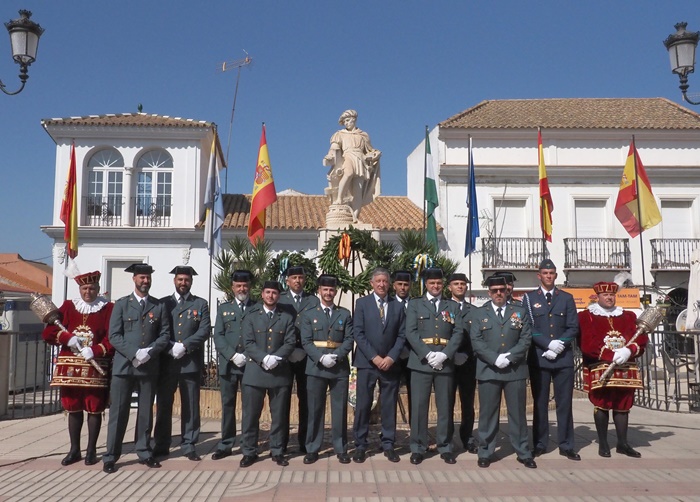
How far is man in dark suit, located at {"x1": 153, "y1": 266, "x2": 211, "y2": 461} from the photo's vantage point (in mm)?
6059

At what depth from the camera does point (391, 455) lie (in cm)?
588

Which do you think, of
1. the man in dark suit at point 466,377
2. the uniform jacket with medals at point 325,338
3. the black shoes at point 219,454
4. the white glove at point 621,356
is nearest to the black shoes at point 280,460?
the black shoes at point 219,454

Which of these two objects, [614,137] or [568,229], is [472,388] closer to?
[568,229]

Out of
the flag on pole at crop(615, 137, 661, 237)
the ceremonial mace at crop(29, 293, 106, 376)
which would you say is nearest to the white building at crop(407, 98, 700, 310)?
the flag on pole at crop(615, 137, 661, 237)

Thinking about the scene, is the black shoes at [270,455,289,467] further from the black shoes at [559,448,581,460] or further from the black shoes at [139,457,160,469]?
the black shoes at [559,448,581,460]

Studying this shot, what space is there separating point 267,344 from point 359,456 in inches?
53.1

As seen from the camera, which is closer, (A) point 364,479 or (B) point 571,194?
(A) point 364,479

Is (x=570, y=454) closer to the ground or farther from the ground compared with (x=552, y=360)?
closer to the ground

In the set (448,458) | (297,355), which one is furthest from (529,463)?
(297,355)

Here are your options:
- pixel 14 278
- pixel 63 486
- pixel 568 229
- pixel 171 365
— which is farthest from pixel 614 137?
pixel 14 278

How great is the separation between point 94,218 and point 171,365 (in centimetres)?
1668

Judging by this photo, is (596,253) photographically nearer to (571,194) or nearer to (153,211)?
(571,194)

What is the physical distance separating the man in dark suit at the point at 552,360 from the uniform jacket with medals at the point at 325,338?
185 cm

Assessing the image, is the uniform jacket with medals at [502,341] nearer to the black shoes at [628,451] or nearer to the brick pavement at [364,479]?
the brick pavement at [364,479]
